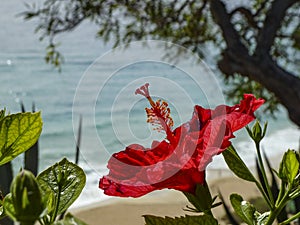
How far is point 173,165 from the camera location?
299 mm

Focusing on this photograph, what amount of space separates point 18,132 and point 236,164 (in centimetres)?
14

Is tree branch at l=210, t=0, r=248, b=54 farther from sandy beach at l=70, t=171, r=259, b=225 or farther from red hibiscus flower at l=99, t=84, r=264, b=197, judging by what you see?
red hibiscus flower at l=99, t=84, r=264, b=197

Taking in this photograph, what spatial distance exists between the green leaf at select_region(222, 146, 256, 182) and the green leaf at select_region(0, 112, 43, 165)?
12 cm

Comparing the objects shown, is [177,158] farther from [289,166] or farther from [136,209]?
[136,209]

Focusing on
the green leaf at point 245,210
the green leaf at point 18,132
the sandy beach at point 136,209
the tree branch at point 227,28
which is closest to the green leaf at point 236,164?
the green leaf at point 245,210

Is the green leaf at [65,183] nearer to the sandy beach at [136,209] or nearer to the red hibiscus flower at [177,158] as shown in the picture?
the red hibiscus flower at [177,158]

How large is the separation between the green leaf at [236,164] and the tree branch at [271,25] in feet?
7.73

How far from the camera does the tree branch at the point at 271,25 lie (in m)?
2.63

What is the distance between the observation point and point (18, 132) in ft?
0.84

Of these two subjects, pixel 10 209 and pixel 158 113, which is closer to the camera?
pixel 10 209

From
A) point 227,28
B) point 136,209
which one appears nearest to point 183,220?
point 227,28

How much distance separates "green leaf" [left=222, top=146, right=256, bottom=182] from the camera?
13.0 inches

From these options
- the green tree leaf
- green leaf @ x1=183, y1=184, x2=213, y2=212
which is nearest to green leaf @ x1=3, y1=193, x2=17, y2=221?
the green tree leaf

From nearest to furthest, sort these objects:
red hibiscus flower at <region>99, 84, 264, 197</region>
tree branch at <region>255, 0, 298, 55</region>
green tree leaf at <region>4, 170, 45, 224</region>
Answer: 1. green tree leaf at <region>4, 170, 45, 224</region>
2. red hibiscus flower at <region>99, 84, 264, 197</region>
3. tree branch at <region>255, 0, 298, 55</region>
